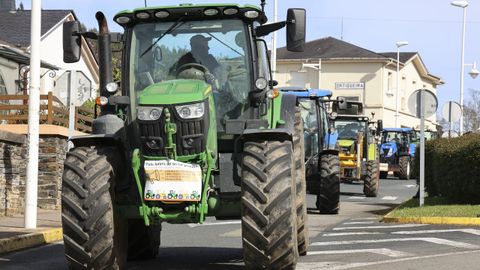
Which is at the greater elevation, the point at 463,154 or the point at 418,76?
the point at 418,76

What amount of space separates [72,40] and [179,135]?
1.95 meters

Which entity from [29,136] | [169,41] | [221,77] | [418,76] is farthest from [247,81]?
[418,76]

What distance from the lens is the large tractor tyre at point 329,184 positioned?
1844 centimetres

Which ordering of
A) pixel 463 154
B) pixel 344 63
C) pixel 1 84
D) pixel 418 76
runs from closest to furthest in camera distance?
pixel 463 154 < pixel 1 84 < pixel 344 63 < pixel 418 76

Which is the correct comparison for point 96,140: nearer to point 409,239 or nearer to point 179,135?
point 179,135

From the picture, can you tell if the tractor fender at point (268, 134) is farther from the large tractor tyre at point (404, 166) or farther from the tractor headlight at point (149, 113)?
the large tractor tyre at point (404, 166)

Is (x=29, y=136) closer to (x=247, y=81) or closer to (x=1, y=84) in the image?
(x=247, y=81)

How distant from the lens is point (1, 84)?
2819 centimetres

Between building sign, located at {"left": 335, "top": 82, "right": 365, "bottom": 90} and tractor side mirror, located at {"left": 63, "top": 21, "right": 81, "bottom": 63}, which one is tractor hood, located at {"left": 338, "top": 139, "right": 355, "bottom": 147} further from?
building sign, located at {"left": 335, "top": 82, "right": 365, "bottom": 90}

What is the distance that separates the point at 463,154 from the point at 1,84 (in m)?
16.7

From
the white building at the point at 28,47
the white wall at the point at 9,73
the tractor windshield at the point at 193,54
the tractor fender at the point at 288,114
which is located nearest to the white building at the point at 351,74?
the white building at the point at 28,47

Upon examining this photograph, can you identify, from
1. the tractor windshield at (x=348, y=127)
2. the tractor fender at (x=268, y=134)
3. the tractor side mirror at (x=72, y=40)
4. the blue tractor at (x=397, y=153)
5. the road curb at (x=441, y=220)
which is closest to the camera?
the tractor fender at (x=268, y=134)

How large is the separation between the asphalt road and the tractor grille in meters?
1.97

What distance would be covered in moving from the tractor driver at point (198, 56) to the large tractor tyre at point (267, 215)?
153 cm
